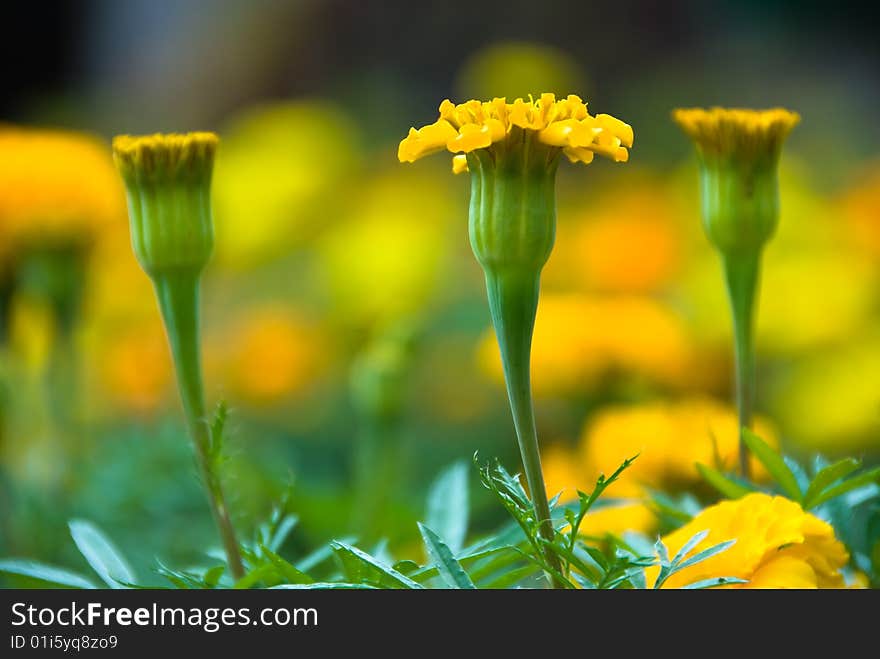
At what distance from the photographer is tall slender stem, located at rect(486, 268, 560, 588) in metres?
0.28

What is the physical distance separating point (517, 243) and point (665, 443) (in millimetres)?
233

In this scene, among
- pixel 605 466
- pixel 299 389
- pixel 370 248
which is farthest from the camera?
pixel 370 248

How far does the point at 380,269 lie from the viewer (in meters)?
1.19

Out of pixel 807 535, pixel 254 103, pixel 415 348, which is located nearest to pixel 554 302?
pixel 415 348

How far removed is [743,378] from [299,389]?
2.27ft

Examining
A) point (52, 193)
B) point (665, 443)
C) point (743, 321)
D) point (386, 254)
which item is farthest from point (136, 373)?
point (743, 321)

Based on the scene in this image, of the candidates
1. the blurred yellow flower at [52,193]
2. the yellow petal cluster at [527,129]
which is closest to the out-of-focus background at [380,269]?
the blurred yellow flower at [52,193]

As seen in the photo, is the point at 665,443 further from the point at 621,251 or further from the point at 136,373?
the point at 621,251

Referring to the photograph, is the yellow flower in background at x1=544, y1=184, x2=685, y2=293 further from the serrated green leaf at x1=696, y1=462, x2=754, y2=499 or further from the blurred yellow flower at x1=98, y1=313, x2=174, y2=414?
the serrated green leaf at x1=696, y1=462, x2=754, y2=499

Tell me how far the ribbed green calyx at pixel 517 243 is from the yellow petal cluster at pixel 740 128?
8cm
